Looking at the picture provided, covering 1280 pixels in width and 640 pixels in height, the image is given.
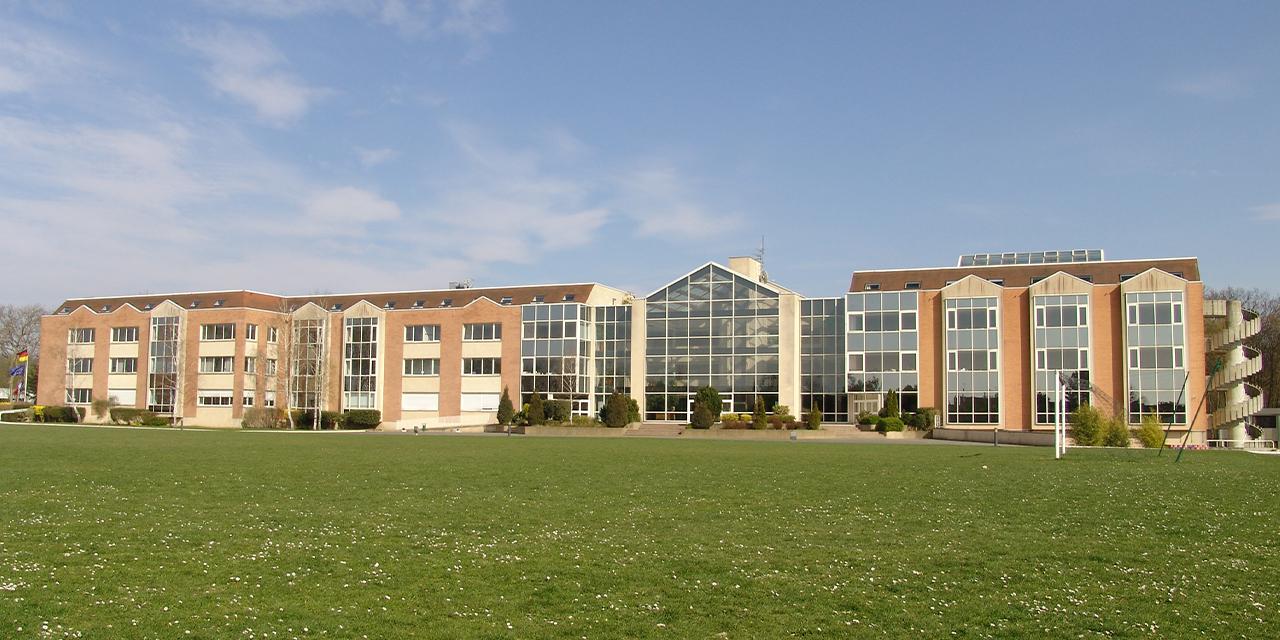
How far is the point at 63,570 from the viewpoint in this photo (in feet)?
33.2

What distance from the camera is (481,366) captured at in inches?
2953

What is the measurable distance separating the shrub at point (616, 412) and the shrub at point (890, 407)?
18.0 metres

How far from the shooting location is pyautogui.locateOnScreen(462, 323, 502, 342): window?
247 feet

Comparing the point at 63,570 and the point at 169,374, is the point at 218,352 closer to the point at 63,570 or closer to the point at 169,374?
the point at 169,374

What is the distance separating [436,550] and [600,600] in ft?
11.1

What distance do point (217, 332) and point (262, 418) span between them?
10.7 meters

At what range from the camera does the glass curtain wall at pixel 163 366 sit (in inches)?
3150

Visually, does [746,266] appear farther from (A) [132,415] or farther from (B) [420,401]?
(A) [132,415]

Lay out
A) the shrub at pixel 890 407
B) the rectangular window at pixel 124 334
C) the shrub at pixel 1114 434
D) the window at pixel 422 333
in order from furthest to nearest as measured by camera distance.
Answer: the rectangular window at pixel 124 334, the window at pixel 422 333, the shrub at pixel 890 407, the shrub at pixel 1114 434

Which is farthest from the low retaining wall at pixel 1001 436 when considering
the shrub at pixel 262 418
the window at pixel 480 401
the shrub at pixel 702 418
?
the shrub at pixel 262 418

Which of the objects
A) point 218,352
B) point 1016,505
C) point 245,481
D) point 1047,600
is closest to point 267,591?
point 1047,600

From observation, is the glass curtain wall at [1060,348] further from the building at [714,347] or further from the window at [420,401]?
the window at [420,401]

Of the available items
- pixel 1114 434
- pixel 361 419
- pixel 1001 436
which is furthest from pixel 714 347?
pixel 1114 434

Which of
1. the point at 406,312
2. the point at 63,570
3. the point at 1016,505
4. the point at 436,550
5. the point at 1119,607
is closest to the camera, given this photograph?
the point at 1119,607
